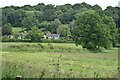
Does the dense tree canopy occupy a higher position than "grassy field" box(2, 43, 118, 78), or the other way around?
the dense tree canopy

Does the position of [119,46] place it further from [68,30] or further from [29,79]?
[29,79]

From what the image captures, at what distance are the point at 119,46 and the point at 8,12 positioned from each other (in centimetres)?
4161

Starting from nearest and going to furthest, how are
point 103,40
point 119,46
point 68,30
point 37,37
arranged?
point 103,40
point 119,46
point 37,37
point 68,30

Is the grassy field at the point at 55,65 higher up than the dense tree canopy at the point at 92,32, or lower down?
lower down

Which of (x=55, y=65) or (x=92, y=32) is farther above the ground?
(x=92, y=32)

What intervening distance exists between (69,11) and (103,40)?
5291 centimetres

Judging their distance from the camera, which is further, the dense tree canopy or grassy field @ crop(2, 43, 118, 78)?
the dense tree canopy

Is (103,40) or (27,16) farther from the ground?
(27,16)

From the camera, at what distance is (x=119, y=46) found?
54656 millimetres

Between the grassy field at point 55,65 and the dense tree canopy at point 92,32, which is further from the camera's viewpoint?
the dense tree canopy at point 92,32

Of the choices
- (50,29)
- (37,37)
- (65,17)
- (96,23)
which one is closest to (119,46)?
(96,23)

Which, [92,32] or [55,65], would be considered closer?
[55,65]

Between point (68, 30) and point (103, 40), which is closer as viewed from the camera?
point (103, 40)

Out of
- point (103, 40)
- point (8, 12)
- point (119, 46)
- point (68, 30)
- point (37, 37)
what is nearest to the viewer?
point (103, 40)
